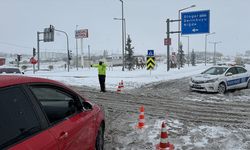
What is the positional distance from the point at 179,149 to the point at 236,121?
11.6ft

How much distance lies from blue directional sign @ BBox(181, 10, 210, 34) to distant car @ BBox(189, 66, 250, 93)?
14.1 meters

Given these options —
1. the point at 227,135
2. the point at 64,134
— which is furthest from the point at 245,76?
the point at 64,134

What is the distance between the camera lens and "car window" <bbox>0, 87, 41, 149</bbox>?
109 inches

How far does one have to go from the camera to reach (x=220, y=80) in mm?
16312

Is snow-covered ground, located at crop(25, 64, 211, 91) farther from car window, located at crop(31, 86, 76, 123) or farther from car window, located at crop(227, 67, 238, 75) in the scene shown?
car window, located at crop(31, 86, 76, 123)

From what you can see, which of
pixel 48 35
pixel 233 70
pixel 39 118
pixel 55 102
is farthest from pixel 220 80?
pixel 48 35

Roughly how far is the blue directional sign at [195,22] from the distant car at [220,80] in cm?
1411

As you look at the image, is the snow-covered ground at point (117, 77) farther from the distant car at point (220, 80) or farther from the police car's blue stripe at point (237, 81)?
the police car's blue stripe at point (237, 81)

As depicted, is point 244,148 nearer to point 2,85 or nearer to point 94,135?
point 94,135

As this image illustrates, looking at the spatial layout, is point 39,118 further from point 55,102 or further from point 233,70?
point 233,70

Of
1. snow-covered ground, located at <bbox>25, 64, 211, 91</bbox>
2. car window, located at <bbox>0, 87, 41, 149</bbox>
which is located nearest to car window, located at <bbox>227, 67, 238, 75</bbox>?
snow-covered ground, located at <bbox>25, 64, 211, 91</bbox>

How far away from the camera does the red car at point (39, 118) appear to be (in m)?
2.84

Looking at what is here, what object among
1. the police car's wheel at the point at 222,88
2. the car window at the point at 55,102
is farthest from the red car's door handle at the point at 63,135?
the police car's wheel at the point at 222,88

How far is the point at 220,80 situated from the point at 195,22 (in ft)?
54.1
